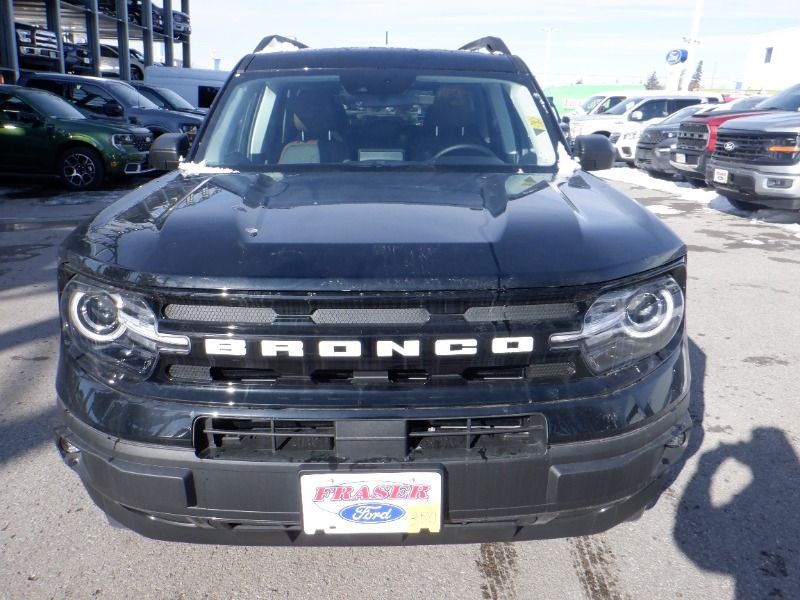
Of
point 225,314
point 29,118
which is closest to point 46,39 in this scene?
point 29,118

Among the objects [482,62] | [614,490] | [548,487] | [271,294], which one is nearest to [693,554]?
[614,490]

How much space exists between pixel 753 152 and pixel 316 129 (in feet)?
24.2

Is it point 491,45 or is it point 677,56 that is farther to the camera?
point 677,56

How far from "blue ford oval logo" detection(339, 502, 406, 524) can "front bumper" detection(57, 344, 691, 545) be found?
0.08 metres

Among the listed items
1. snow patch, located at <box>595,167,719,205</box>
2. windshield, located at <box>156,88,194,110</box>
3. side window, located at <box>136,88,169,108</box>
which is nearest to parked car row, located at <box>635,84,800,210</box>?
snow patch, located at <box>595,167,719,205</box>

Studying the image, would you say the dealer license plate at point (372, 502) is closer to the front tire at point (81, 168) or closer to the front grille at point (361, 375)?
the front grille at point (361, 375)

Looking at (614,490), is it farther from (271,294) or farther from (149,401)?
(149,401)

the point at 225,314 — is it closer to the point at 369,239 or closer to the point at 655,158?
the point at 369,239

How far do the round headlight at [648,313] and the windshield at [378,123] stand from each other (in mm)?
1185

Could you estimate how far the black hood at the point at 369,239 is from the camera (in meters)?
1.68

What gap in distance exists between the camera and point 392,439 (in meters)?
1.68

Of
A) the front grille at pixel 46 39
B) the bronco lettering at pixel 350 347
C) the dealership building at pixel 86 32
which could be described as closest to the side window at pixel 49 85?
the dealership building at pixel 86 32

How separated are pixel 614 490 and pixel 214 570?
1.34 metres

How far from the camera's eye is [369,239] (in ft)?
5.84
